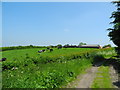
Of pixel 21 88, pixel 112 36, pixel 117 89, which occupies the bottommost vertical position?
pixel 117 89

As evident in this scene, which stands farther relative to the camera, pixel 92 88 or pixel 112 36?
pixel 112 36

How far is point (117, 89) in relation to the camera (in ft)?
30.7

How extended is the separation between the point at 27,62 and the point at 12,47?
42946 millimetres

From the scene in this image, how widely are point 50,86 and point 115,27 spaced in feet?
65.1

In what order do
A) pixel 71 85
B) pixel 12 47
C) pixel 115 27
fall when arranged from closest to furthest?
pixel 71 85
pixel 115 27
pixel 12 47

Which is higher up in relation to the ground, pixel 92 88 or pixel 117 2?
pixel 117 2

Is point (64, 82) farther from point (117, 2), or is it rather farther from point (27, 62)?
point (117, 2)

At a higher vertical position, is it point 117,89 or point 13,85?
point 13,85

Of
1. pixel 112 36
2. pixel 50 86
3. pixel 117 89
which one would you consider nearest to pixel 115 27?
pixel 112 36

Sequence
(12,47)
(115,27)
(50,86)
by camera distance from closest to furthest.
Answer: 1. (50,86)
2. (115,27)
3. (12,47)

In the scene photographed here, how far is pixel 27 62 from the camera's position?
74.7 feet

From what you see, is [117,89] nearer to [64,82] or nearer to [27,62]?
[64,82]

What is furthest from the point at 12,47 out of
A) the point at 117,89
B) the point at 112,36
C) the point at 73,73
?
the point at 117,89

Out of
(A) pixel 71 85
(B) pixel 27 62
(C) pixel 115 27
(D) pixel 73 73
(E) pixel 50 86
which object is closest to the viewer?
(E) pixel 50 86
